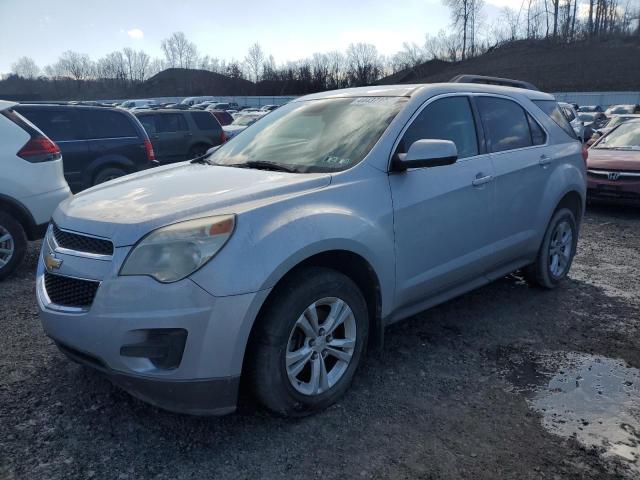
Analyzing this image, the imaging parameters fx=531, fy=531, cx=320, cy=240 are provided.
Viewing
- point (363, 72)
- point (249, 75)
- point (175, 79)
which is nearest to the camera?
point (363, 72)

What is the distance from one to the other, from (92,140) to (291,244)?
7047mm

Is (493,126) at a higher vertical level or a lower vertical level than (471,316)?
higher

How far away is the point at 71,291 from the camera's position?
104 inches

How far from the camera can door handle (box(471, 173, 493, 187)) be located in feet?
12.2

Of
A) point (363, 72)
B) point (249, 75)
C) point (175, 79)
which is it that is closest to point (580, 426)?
point (363, 72)

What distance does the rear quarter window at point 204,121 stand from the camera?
1375 cm

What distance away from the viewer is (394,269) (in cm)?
315

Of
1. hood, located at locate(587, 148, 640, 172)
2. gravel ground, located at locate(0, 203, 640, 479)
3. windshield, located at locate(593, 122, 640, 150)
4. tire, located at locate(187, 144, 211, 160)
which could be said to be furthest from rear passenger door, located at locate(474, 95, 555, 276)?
tire, located at locate(187, 144, 211, 160)

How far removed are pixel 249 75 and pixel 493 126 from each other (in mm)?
80764

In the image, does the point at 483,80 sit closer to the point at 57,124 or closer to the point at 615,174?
the point at 615,174

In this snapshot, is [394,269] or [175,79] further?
[175,79]

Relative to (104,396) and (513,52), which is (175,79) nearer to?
(513,52)

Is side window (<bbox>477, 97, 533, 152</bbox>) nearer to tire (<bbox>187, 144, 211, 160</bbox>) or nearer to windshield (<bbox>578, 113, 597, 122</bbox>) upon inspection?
tire (<bbox>187, 144, 211, 160</bbox>)

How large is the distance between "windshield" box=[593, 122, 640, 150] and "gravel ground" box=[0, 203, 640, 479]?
6549 millimetres
